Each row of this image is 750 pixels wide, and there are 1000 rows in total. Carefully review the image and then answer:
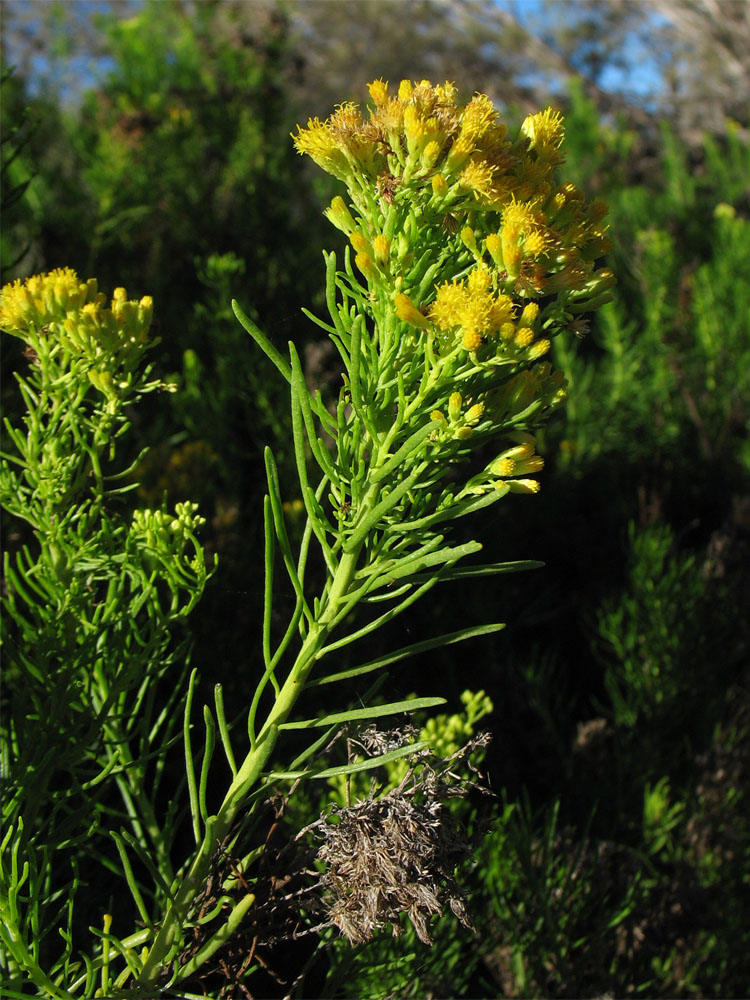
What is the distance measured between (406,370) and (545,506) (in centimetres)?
186

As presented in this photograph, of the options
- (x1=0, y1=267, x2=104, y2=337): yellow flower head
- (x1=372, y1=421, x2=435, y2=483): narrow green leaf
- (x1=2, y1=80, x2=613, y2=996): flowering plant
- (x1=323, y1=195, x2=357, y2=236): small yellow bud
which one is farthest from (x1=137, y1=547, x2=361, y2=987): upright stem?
(x1=0, y1=267, x2=104, y2=337): yellow flower head

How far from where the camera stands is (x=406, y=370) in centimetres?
79

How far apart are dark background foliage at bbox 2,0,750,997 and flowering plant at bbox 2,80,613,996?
0.48ft

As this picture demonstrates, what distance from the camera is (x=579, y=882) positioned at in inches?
56.6

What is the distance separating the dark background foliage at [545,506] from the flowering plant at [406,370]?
0.15 m

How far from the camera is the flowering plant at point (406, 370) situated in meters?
0.73

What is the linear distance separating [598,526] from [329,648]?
2.03 metres

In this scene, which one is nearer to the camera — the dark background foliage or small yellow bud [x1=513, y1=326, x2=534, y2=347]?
small yellow bud [x1=513, y1=326, x2=534, y2=347]

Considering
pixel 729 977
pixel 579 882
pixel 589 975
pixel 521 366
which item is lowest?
pixel 729 977

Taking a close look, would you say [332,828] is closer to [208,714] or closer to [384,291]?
[208,714]

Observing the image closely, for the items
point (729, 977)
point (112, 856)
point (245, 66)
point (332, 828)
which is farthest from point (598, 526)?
point (245, 66)

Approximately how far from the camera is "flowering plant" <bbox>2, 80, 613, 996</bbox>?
0.73 m

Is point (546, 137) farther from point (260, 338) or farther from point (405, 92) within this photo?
point (260, 338)

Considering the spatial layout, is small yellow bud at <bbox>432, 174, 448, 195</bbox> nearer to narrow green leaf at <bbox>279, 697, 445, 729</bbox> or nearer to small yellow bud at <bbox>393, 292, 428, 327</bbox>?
small yellow bud at <bbox>393, 292, 428, 327</bbox>
